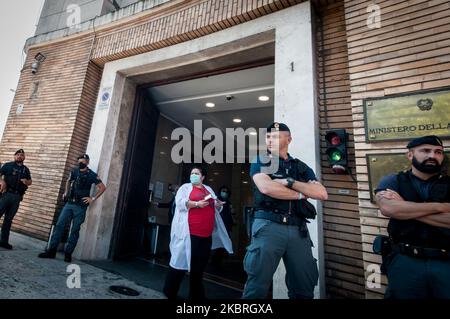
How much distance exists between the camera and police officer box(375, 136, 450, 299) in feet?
Result: 6.36

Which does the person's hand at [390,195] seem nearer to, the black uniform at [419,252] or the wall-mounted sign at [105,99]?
the black uniform at [419,252]

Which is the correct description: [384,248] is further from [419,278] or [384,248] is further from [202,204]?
[202,204]

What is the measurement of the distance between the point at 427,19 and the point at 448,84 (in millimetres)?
965

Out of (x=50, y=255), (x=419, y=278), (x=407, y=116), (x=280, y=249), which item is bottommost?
(x=50, y=255)

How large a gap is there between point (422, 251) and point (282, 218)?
1083 millimetres

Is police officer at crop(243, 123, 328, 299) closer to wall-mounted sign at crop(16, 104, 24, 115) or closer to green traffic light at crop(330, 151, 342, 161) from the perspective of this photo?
green traffic light at crop(330, 151, 342, 161)

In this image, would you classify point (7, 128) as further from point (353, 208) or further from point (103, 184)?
point (353, 208)

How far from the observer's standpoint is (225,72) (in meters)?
5.69

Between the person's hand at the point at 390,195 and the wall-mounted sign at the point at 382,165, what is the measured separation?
35.6 inches

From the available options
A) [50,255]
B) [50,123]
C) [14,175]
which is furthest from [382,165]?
[50,123]

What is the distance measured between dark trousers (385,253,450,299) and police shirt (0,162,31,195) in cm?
628

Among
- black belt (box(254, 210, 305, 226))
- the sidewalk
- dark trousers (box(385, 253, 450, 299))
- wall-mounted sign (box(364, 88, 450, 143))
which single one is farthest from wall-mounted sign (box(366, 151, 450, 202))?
the sidewalk

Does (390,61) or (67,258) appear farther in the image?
(67,258)

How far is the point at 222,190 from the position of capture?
24.8 feet
